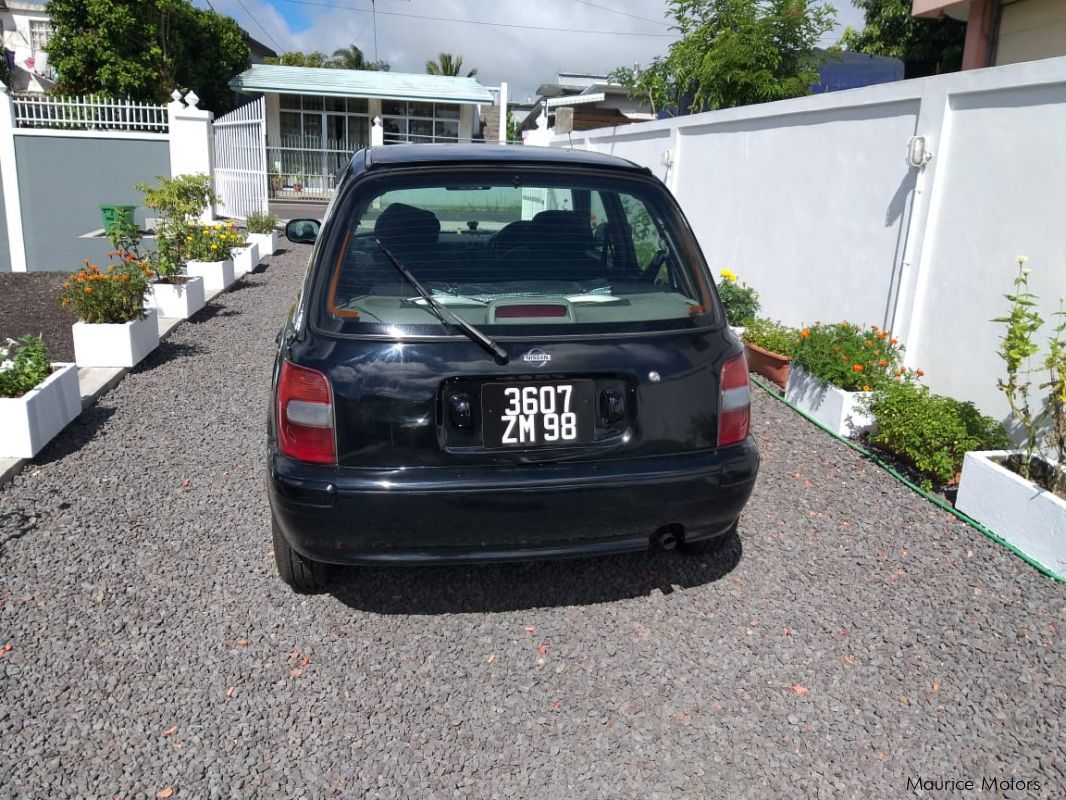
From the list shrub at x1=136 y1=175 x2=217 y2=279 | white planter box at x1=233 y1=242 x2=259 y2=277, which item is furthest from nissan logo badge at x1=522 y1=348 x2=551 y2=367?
white planter box at x1=233 y1=242 x2=259 y2=277

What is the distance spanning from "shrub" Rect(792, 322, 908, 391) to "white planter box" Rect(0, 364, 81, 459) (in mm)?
4846

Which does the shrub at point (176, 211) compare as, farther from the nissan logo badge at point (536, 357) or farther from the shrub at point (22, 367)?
the nissan logo badge at point (536, 357)

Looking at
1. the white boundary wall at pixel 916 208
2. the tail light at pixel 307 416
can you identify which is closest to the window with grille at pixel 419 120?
the white boundary wall at pixel 916 208

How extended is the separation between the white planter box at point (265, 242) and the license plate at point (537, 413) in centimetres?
1196

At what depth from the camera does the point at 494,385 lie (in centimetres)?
294

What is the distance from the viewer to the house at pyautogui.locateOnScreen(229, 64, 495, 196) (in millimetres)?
28391

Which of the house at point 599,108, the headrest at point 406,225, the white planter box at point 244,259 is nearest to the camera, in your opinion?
the headrest at point 406,225

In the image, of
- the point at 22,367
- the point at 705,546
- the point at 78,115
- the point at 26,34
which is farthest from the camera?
the point at 26,34

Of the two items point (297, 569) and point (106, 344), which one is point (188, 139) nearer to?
point (106, 344)

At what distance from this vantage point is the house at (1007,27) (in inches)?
Result: 376

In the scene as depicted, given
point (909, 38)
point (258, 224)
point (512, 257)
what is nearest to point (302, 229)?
point (512, 257)

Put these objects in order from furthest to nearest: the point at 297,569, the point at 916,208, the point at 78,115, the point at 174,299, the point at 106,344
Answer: the point at 78,115 → the point at 174,299 → the point at 106,344 → the point at 916,208 → the point at 297,569

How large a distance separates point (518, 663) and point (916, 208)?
4333mm

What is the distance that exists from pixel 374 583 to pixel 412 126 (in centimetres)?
2930
